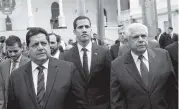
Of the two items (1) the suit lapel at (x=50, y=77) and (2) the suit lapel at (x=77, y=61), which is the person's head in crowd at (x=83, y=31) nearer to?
(2) the suit lapel at (x=77, y=61)

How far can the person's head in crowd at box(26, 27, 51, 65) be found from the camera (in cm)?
441

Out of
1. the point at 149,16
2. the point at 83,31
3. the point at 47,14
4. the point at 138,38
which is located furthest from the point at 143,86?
the point at 47,14

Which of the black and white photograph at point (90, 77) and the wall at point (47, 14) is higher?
the wall at point (47, 14)

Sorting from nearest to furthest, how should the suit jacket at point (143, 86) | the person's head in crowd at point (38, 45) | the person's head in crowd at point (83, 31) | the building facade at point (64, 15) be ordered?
the person's head in crowd at point (38, 45), the suit jacket at point (143, 86), the person's head in crowd at point (83, 31), the building facade at point (64, 15)

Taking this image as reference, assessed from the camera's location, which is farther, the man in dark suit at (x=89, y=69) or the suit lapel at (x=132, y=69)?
the man in dark suit at (x=89, y=69)

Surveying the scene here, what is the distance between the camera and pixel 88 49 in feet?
18.5

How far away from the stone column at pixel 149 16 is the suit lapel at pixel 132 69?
227 inches

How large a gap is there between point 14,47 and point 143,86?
2682 mm

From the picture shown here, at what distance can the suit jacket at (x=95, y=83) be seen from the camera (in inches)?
213

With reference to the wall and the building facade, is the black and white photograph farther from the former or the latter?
the wall

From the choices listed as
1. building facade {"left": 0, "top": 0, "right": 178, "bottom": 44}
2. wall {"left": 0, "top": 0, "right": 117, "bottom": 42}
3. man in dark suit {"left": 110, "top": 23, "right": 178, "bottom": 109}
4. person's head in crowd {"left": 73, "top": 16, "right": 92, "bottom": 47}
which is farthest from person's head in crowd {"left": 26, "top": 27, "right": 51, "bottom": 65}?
wall {"left": 0, "top": 0, "right": 117, "bottom": 42}

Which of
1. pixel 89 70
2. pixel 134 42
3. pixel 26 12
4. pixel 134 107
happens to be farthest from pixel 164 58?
pixel 26 12

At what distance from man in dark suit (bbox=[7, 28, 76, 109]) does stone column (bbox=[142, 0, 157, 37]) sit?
20.5ft

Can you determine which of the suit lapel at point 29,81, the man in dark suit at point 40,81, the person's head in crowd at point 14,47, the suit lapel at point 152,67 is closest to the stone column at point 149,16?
the person's head in crowd at point 14,47
